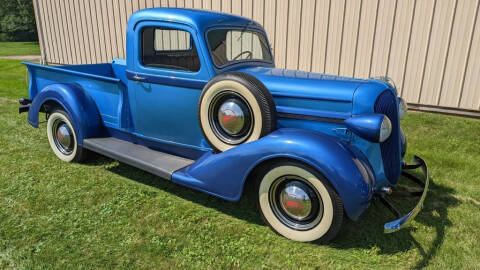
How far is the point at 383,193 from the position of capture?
2.64m

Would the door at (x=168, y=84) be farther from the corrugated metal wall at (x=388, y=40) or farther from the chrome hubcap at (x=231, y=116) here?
the corrugated metal wall at (x=388, y=40)

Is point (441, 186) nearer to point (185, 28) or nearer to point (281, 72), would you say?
point (281, 72)

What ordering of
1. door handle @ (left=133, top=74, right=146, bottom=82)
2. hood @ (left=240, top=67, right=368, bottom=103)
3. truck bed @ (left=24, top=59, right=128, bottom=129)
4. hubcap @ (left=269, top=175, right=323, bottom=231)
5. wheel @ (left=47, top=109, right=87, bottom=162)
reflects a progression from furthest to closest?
1. wheel @ (left=47, top=109, right=87, bottom=162)
2. truck bed @ (left=24, top=59, right=128, bottom=129)
3. door handle @ (left=133, top=74, right=146, bottom=82)
4. hood @ (left=240, top=67, right=368, bottom=103)
5. hubcap @ (left=269, top=175, right=323, bottom=231)

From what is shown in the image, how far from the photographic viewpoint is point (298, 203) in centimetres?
266

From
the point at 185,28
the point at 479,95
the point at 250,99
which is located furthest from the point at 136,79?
the point at 479,95

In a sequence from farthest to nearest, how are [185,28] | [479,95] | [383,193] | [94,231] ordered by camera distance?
[479,95]
[185,28]
[94,231]
[383,193]

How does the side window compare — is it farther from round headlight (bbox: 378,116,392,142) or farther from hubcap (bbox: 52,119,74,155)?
round headlight (bbox: 378,116,392,142)

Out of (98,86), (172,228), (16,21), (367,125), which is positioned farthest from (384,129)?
(16,21)

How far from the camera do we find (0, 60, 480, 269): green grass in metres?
2.52

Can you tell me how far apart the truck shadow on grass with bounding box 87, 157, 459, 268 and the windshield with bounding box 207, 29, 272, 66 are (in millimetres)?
1356

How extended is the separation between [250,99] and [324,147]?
2.42 feet

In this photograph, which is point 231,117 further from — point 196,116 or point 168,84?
point 168,84

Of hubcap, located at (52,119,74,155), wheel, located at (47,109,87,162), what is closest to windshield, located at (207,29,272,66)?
wheel, located at (47,109,87,162)

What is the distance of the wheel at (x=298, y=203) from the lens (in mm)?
2529
